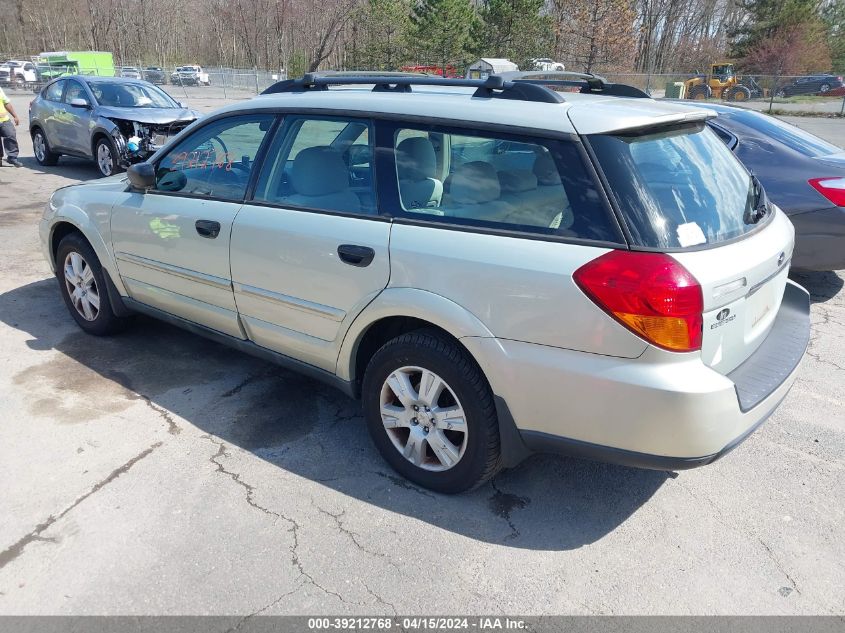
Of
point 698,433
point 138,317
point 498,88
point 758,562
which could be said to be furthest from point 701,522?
point 138,317

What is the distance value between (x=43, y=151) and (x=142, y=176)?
1116 centimetres

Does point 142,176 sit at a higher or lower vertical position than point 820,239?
higher

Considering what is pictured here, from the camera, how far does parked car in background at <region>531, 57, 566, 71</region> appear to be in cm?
3372

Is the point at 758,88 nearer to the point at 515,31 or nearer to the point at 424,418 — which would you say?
the point at 515,31

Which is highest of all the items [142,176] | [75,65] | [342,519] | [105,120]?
[75,65]

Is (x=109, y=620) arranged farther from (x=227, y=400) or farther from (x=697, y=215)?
(x=697, y=215)

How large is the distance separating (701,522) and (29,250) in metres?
7.21

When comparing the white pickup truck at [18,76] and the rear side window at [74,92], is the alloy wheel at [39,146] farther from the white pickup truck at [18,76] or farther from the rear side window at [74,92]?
the white pickup truck at [18,76]

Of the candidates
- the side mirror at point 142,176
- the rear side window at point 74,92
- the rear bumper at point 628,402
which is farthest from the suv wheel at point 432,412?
the rear side window at point 74,92

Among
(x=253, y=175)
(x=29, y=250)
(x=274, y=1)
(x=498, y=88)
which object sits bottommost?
(x=29, y=250)

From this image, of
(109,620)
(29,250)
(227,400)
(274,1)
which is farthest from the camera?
(274,1)

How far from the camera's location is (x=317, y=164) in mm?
3502

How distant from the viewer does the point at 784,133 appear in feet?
20.0

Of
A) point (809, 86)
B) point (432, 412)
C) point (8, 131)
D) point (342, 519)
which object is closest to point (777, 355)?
point (432, 412)
